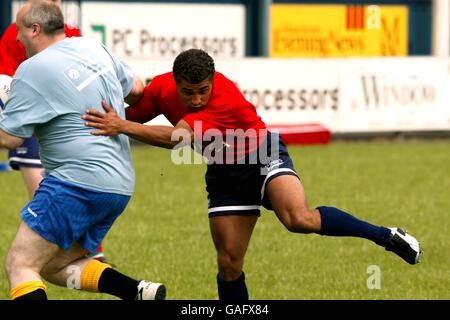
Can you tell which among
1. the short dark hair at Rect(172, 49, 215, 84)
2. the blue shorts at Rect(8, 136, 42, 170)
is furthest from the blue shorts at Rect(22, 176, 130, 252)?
the blue shorts at Rect(8, 136, 42, 170)

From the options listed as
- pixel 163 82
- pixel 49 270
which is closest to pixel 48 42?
pixel 163 82

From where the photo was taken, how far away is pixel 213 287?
9.18 m

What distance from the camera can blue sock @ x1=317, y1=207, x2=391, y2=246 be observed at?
7.50 m

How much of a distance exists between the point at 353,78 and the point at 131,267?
1196cm

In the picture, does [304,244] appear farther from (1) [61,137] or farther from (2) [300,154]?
(2) [300,154]

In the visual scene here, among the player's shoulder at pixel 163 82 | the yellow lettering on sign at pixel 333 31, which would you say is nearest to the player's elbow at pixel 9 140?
the player's shoulder at pixel 163 82

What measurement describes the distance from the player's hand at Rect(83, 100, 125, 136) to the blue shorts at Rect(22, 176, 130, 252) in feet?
1.17

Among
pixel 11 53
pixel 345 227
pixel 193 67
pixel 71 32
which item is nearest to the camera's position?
pixel 193 67

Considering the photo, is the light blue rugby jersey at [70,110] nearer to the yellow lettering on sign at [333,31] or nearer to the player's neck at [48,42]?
the player's neck at [48,42]

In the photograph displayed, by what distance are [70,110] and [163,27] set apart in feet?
68.8

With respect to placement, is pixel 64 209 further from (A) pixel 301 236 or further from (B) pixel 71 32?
(A) pixel 301 236

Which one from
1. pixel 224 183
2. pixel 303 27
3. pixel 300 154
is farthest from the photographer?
pixel 303 27

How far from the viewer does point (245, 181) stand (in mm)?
7602
